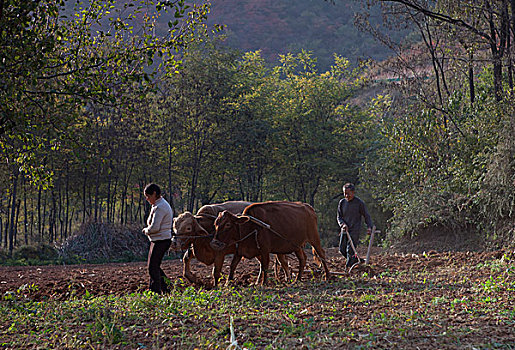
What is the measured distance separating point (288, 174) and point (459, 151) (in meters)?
13.7

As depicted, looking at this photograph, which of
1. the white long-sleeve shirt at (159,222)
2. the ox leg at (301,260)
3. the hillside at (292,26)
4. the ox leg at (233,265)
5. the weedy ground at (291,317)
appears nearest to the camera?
the weedy ground at (291,317)

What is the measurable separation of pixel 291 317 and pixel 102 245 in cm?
1574

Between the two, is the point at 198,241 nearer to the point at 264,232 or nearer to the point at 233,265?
the point at 233,265

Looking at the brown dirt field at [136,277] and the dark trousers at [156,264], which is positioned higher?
the dark trousers at [156,264]

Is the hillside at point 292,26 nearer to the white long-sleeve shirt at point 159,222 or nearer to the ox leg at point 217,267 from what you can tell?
→ the ox leg at point 217,267

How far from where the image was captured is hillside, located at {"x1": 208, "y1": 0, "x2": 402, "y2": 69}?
8075cm

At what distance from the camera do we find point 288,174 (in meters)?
30.4

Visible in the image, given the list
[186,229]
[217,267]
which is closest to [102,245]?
[186,229]

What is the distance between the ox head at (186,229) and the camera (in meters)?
10.6

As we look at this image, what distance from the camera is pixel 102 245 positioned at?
840 inches

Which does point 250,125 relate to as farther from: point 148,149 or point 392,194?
point 392,194

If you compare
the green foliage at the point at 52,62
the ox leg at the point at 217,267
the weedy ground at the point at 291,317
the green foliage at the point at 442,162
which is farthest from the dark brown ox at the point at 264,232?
the green foliage at the point at 442,162

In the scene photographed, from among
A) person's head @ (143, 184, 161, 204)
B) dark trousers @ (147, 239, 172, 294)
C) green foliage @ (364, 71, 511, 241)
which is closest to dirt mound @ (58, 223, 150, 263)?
green foliage @ (364, 71, 511, 241)

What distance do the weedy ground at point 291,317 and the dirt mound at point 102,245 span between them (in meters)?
10.6
